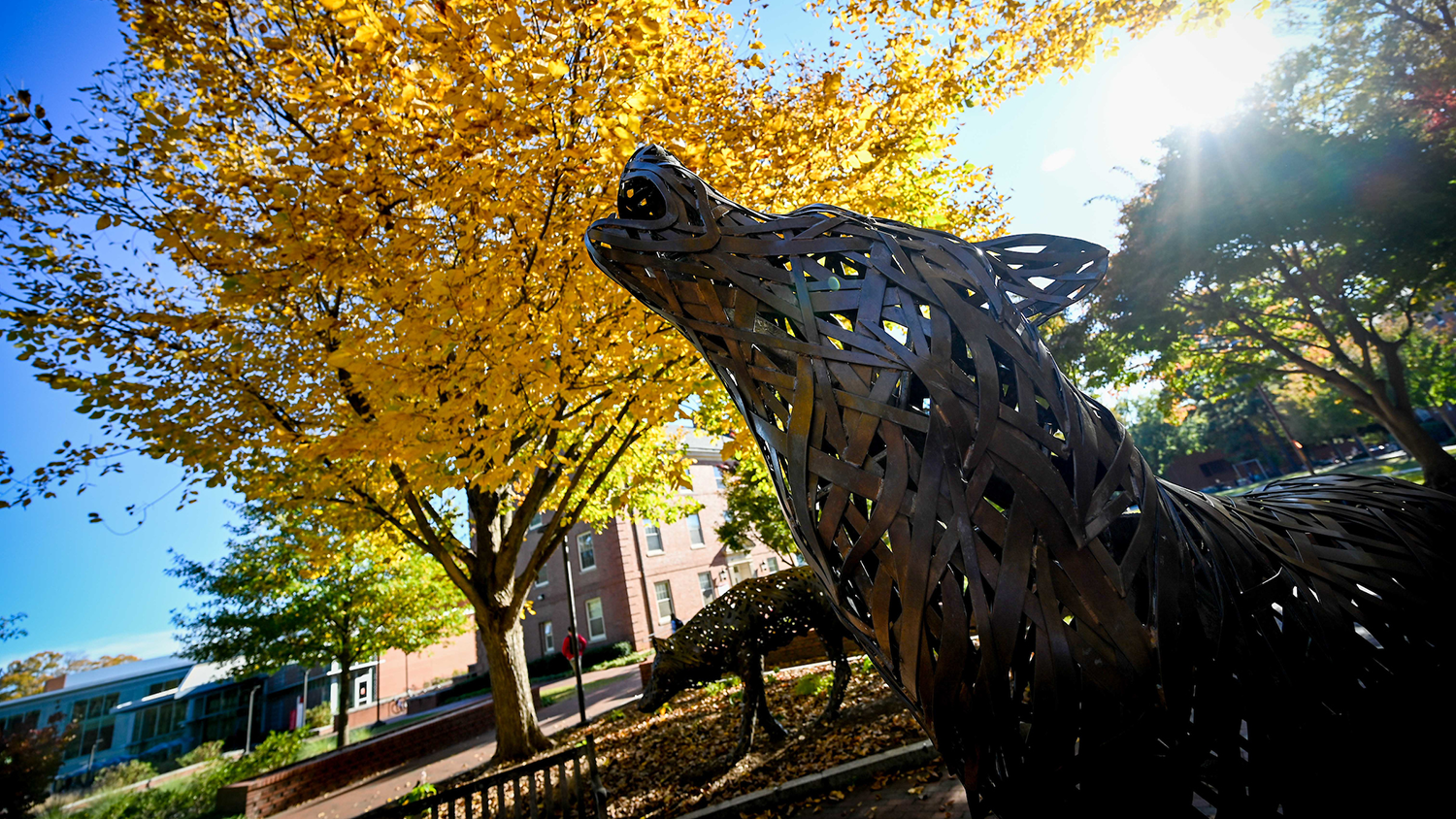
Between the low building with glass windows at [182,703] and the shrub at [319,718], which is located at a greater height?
the low building with glass windows at [182,703]

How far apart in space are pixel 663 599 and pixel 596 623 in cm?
337

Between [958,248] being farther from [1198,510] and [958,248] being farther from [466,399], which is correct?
[466,399]

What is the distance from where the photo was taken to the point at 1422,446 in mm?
12086

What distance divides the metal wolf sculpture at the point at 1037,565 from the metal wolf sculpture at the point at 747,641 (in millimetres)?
5935

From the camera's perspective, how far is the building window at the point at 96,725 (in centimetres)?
2722

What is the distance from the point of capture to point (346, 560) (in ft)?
49.5

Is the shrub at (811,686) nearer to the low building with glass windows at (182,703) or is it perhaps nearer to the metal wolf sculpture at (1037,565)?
the metal wolf sculpture at (1037,565)

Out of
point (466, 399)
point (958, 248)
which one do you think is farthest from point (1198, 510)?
point (466, 399)

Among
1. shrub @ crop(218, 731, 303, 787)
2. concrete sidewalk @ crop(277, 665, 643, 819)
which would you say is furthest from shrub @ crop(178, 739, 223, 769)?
concrete sidewalk @ crop(277, 665, 643, 819)

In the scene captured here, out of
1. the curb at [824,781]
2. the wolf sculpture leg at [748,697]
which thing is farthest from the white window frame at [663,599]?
the curb at [824,781]

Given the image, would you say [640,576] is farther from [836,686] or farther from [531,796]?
[531,796]

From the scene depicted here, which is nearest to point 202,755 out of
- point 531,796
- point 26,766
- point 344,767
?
point 26,766

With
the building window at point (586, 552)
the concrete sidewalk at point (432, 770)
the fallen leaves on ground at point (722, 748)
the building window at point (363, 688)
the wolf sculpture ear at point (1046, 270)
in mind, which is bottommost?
the concrete sidewalk at point (432, 770)

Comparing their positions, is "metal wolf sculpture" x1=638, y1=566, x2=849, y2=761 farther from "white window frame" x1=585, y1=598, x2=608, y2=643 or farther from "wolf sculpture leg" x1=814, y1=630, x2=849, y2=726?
"white window frame" x1=585, y1=598, x2=608, y2=643
